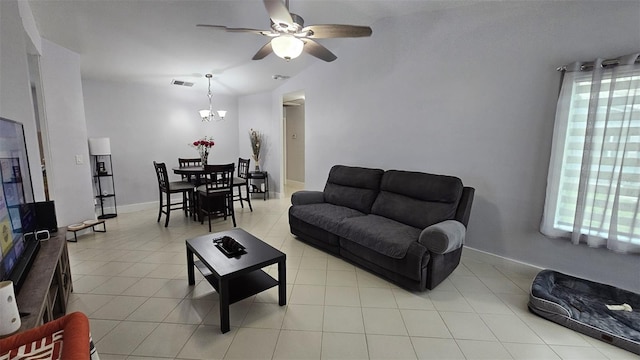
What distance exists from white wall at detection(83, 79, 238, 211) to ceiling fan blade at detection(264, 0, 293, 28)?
4.26 meters

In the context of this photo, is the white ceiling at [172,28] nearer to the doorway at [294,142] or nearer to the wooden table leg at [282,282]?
the wooden table leg at [282,282]

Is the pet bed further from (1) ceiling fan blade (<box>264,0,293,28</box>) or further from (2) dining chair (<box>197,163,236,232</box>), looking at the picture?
(2) dining chair (<box>197,163,236,232</box>)

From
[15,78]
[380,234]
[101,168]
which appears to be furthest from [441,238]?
[101,168]

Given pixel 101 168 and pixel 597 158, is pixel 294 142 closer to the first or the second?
pixel 101 168

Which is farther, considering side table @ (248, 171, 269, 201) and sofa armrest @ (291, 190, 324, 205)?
side table @ (248, 171, 269, 201)

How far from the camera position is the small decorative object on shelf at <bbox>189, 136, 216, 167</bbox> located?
471cm

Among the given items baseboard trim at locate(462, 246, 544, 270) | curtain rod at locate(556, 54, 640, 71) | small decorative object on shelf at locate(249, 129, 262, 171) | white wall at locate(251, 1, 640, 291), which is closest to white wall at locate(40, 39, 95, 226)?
small decorative object on shelf at locate(249, 129, 262, 171)

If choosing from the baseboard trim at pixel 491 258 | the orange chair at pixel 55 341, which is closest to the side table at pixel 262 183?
the baseboard trim at pixel 491 258

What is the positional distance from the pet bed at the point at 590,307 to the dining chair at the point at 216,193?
3.75m

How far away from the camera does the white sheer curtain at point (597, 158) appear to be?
206 centimetres

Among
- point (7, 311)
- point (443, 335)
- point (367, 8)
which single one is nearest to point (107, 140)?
point (7, 311)

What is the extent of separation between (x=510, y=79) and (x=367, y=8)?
171 centimetres

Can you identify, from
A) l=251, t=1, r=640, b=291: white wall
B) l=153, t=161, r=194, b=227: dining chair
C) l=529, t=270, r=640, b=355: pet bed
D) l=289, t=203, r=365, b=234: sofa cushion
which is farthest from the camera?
l=153, t=161, r=194, b=227: dining chair

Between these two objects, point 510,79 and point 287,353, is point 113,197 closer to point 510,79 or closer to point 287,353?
point 287,353
